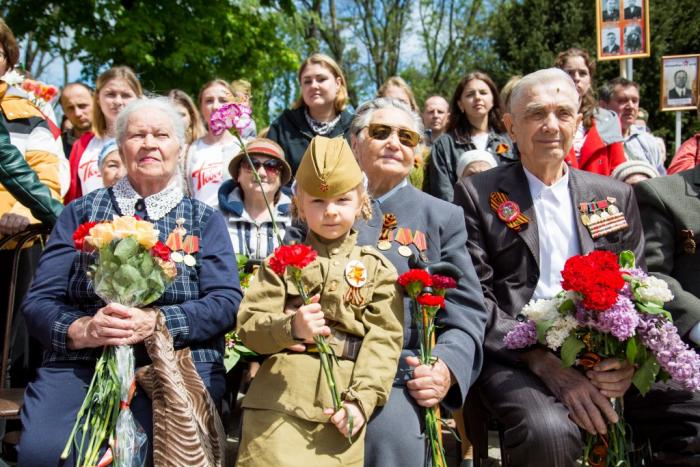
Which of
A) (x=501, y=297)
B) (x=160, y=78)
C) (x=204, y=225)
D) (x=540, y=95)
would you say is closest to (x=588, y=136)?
(x=540, y=95)

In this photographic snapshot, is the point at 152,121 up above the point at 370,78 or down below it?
below

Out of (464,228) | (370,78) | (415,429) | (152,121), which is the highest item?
(370,78)

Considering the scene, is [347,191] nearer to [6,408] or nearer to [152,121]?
[152,121]

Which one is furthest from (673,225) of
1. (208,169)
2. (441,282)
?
(208,169)

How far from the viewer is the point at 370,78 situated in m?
27.0

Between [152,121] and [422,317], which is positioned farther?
[152,121]

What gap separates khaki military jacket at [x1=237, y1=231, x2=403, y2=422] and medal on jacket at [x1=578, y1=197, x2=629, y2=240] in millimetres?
1131

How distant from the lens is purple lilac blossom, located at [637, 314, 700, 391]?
2.71 m

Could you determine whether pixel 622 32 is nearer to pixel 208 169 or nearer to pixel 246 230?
pixel 208 169

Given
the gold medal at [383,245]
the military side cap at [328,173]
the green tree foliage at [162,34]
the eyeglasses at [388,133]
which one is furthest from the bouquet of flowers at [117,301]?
the green tree foliage at [162,34]

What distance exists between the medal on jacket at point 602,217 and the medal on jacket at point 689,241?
30 cm

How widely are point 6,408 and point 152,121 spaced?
1.52 m

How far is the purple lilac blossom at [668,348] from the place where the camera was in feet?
8.90

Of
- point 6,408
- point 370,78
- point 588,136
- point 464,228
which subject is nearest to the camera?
point 6,408
